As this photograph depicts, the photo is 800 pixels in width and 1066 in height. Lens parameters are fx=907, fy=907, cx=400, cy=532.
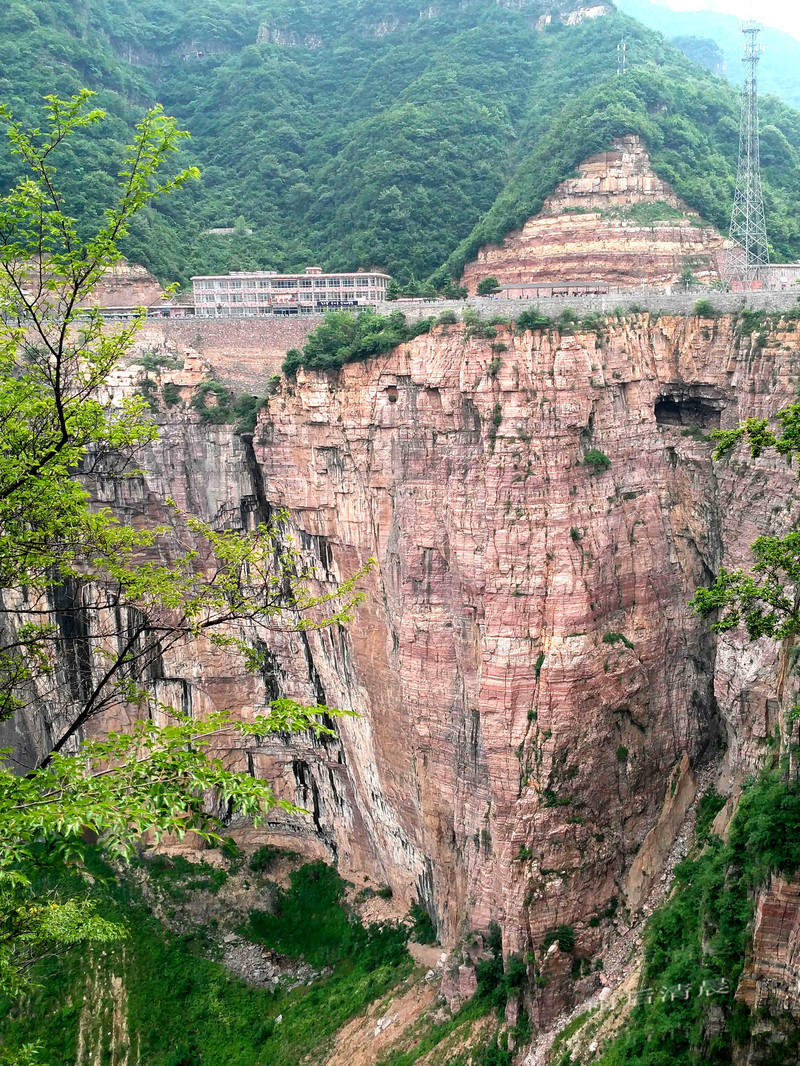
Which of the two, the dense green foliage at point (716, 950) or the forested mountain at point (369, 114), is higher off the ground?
the forested mountain at point (369, 114)

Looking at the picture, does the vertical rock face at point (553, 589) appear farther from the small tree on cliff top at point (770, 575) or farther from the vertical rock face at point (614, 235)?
the vertical rock face at point (614, 235)

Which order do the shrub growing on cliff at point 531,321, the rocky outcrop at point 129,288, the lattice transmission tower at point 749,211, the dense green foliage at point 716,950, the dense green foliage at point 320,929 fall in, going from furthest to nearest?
the rocky outcrop at point 129,288, the dense green foliage at point 320,929, the lattice transmission tower at point 749,211, the shrub growing on cliff at point 531,321, the dense green foliage at point 716,950

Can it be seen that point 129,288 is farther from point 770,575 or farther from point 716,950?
point 716,950

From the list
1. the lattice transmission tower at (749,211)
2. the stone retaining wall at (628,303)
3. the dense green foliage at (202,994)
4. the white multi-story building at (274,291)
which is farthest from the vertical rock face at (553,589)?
the white multi-story building at (274,291)

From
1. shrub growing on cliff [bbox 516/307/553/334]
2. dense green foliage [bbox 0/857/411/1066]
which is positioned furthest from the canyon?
dense green foliage [bbox 0/857/411/1066]

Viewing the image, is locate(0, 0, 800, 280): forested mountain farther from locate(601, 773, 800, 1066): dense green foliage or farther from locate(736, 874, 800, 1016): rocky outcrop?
locate(736, 874, 800, 1016): rocky outcrop

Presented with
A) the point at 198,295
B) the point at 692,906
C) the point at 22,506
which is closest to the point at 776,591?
the point at 692,906
